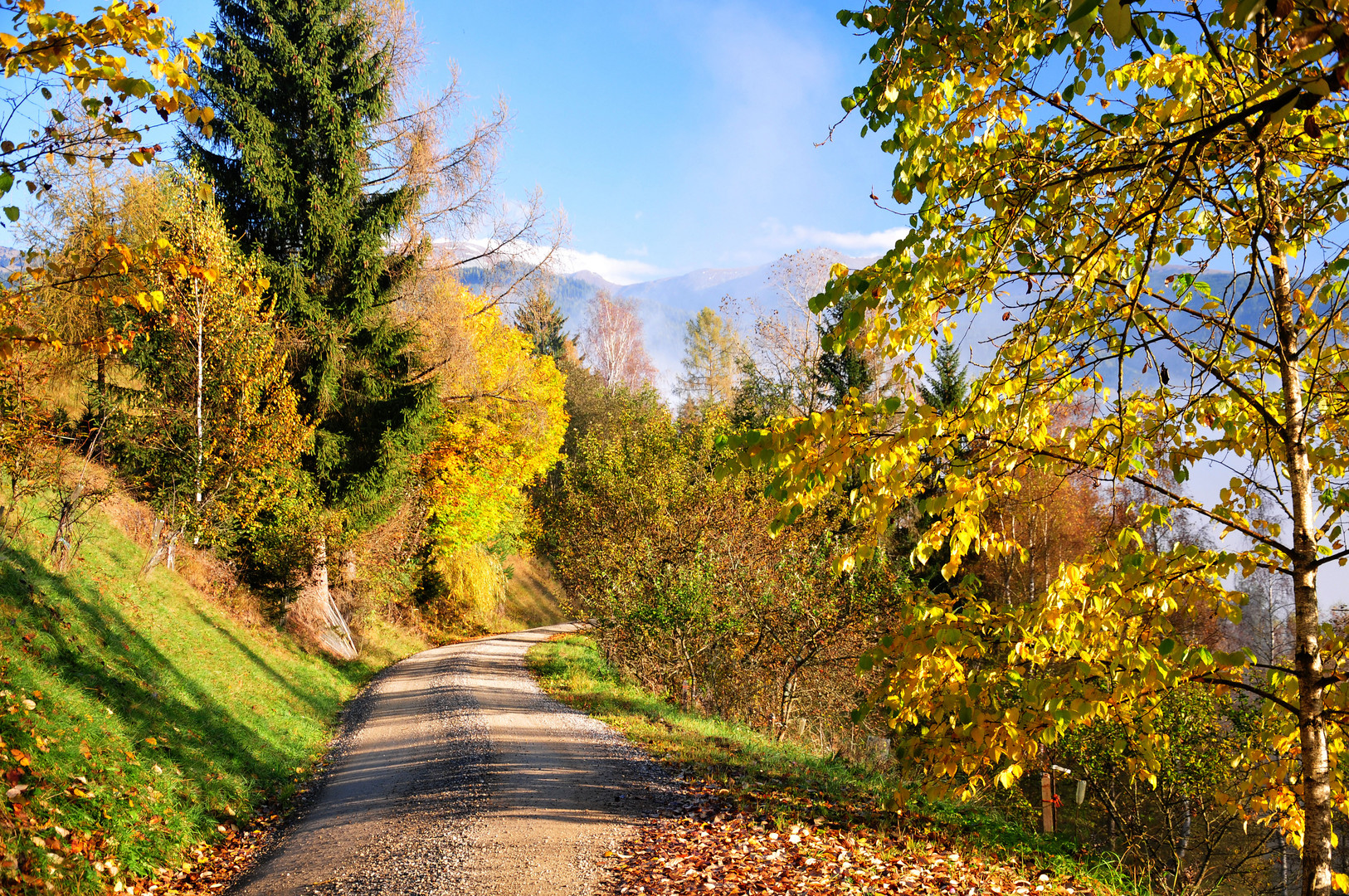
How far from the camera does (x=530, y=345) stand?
28.7 metres

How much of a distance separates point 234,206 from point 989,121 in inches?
746

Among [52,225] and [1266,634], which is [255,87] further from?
[1266,634]

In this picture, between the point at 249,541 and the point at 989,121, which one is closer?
the point at 989,121

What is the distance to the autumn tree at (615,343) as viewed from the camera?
53281mm

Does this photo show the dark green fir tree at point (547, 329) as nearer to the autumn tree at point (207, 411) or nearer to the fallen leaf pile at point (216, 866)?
the autumn tree at point (207, 411)

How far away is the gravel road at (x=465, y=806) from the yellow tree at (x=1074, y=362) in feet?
13.2

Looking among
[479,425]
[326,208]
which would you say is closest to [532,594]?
[479,425]

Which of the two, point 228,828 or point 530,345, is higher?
point 530,345

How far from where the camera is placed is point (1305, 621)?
3.11 m


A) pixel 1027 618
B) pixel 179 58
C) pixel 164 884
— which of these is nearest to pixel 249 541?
pixel 164 884

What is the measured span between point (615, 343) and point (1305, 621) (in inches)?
2038

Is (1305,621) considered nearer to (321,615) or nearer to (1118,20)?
(1118,20)

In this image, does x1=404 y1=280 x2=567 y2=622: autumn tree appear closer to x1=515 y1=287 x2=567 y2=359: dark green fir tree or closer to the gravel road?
the gravel road

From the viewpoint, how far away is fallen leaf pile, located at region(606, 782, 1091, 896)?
5.53 m
